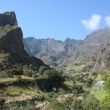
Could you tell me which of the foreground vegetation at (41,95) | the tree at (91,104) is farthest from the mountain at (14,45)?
the tree at (91,104)

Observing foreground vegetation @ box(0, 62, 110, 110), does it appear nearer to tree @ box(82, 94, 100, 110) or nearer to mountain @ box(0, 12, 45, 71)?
tree @ box(82, 94, 100, 110)

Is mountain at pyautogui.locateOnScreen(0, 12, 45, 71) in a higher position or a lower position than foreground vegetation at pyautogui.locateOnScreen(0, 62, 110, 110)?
higher

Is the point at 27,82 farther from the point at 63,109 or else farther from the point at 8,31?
the point at 8,31

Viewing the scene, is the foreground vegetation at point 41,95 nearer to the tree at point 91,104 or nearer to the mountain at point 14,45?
the tree at point 91,104

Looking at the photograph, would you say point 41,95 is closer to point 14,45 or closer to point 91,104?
point 91,104

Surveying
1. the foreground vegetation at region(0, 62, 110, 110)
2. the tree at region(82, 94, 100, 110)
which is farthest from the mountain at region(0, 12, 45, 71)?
the tree at region(82, 94, 100, 110)

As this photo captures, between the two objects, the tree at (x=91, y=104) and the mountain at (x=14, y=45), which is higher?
the mountain at (x=14, y=45)

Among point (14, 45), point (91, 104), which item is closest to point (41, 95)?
point (91, 104)

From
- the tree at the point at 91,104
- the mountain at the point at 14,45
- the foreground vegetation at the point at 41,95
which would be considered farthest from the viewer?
the mountain at the point at 14,45

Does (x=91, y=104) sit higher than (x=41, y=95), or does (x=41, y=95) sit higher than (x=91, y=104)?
(x=91, y=104)

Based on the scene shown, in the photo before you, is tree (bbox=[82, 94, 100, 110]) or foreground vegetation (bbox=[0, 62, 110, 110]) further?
foreground vegetation (bbox=[0, 62, 110, 110])

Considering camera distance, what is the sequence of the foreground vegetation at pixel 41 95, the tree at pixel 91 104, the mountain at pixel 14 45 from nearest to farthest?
1. the tree at pixel 91 104
2. the foreground vegetation at pixel 41 95
3. the mountain at pixel 14 45

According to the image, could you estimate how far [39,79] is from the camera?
372 ft

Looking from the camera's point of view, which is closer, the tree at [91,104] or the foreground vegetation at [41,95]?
the tree at [91,104]
